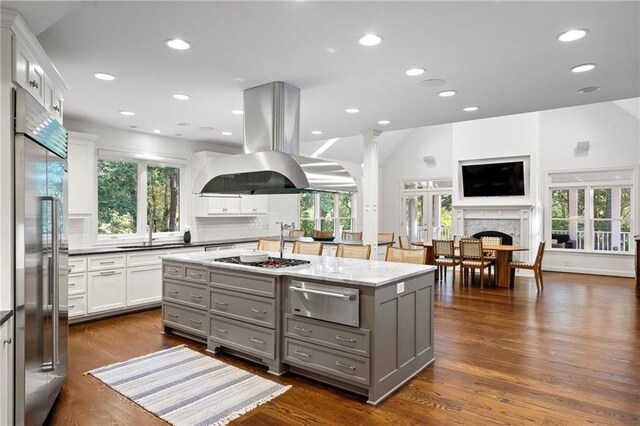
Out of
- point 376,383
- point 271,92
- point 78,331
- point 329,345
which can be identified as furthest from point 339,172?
point 78,331

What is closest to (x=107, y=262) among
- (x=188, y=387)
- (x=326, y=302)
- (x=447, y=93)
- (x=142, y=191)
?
(x=142, y=191)

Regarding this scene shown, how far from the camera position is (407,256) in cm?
427

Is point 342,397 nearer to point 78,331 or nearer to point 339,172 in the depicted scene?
point 339,172

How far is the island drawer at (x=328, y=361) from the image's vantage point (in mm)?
2914

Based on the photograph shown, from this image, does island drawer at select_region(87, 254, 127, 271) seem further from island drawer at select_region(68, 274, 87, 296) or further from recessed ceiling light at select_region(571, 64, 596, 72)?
recessed ceiling light at select_region(571, 64, 596, 72)

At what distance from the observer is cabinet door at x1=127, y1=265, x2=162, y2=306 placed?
5352 millimetres

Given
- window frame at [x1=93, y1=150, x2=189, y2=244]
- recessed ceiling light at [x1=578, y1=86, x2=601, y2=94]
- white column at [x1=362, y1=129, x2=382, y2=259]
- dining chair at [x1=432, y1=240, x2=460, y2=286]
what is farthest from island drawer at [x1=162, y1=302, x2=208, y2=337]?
dining chair at [x1=432, y1=240, x2=460, y2=286]

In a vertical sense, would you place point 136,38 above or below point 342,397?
above

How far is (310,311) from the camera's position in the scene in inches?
125

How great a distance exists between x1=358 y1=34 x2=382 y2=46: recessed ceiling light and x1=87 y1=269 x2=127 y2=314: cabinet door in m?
4.21

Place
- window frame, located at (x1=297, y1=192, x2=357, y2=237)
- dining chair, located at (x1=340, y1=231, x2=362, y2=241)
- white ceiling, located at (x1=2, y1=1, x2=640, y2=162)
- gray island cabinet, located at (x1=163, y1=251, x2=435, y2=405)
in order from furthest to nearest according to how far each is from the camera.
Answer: window frame, located at (x1=297, y1=192, x2=357, y2=237)
dining chair, located at (x1=340, y1=231, x2=362, y2=241)
gray island cabinet, located at (x1=163, y1=251, x2=435, y2=405)
white ceiling, located at (x1=2, y1=1, x2=640, y2=162)

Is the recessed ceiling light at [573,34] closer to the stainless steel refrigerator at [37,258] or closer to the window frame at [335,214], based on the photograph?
the stainless steel refrigerator at [37,258]

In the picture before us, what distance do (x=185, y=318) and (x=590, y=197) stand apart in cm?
883

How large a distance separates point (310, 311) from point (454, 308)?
326 cm
